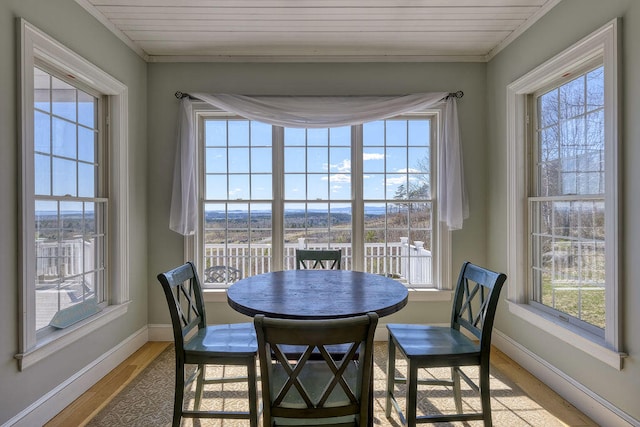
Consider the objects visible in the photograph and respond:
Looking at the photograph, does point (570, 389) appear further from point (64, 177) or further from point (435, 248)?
point (64, 177)

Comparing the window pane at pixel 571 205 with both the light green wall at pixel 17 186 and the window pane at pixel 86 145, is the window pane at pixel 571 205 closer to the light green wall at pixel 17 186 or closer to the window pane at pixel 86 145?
the light green wall at pixel 17 186

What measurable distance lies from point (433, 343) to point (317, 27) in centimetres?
254

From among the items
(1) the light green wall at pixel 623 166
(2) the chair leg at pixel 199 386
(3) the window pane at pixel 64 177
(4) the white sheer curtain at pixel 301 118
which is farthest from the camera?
(4) the white sheer curtain at pixel 301 118

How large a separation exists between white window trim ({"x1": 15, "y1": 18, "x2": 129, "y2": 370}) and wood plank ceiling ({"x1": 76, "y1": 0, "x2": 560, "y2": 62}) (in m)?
0.51

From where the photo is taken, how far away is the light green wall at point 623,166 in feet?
6.19

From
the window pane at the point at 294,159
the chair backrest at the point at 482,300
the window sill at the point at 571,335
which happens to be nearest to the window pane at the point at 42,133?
the window pane at the point at 294,159

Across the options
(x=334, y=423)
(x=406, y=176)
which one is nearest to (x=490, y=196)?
(x=406, y=176)

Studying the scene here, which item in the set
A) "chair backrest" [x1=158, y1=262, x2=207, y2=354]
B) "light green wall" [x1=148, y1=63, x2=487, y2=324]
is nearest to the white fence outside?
"light green wall" [x1=148, y1=63, x2=487, y2=324]

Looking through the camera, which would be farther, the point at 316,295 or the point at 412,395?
the point at 316,295

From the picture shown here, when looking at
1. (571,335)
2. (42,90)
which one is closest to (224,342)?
(42,90)

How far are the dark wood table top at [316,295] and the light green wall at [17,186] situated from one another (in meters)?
1.22

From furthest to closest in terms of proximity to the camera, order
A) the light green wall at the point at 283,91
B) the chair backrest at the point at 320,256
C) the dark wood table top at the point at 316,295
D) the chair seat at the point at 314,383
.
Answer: the light green wall at the point at 283,91
the chair backrest at the point at 320,256
the dark wood table top at the point at 316,295
the chair seat at the point at 314,383

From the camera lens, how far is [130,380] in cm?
262

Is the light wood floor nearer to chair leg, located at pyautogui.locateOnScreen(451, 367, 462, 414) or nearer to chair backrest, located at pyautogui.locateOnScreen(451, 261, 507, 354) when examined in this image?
chair leg, located at pyautogui.locateOnScreen(451, 367, 462, 414)
